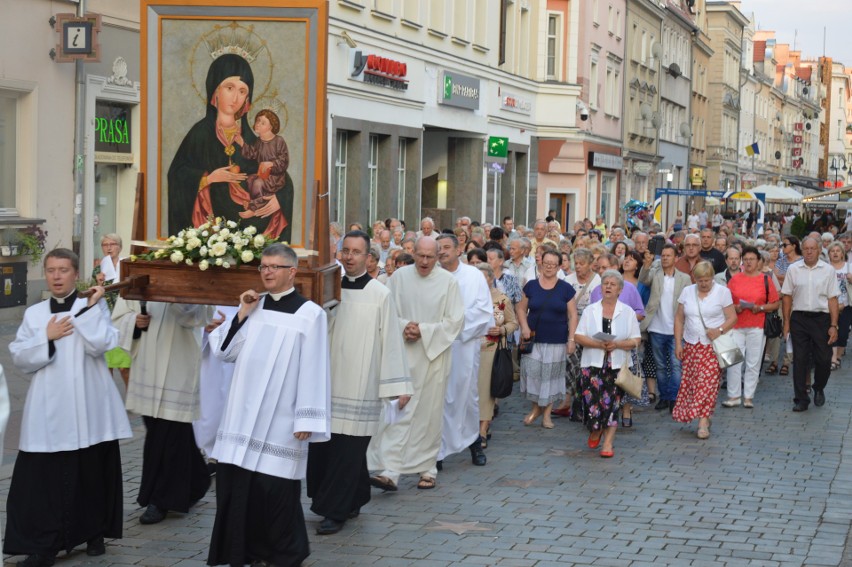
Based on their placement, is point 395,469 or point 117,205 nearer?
point 395,469

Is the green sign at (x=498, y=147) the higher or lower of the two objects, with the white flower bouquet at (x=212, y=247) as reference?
higher

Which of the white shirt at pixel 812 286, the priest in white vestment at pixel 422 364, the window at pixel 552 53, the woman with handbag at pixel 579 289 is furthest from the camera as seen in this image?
the window at pixel 552 53

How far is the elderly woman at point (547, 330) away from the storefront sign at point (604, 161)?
3232 cm

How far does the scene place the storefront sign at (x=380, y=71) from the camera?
86.4 ft

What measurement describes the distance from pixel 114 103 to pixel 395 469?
11723 millimetres

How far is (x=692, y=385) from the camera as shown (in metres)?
13.4

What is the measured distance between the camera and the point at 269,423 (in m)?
7.42

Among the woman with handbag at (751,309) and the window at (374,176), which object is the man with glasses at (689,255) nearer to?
the woman with handbag at (751,309)

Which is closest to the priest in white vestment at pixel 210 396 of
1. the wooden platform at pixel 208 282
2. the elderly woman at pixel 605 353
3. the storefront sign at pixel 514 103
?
the wooden platform at pixel 208 282

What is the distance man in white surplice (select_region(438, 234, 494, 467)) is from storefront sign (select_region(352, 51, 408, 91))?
15328mm

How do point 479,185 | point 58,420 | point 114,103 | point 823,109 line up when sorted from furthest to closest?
point 823,109, point 479,185, point 114,103, point 58,420

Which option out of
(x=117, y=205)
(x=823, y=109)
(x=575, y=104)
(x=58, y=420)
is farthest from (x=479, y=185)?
(x=823, y=109)

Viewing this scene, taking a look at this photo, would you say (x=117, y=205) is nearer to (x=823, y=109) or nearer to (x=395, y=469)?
(x=395, y=469)

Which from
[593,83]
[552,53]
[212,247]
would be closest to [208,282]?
[212,247]
